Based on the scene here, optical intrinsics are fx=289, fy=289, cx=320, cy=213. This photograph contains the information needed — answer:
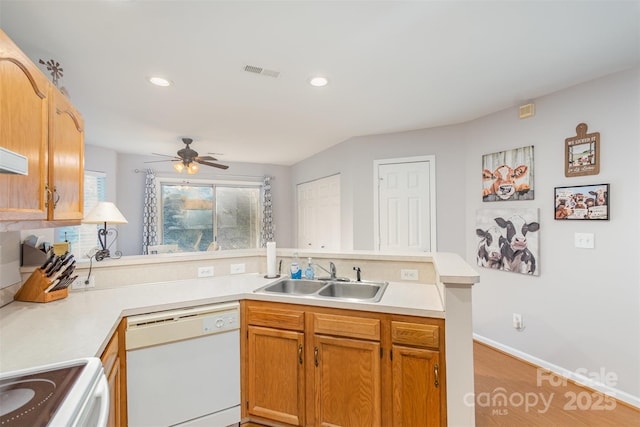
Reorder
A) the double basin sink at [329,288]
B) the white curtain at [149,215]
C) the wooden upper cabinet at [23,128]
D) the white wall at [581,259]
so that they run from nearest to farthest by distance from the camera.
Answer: the wooden upper cabinet at [23,128], the double basin sink at [329,288], the white wall at [581,259], the white curtain at [149,215]

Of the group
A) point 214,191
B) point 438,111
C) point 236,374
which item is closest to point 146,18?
point 236,374

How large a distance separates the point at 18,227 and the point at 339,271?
1.87m

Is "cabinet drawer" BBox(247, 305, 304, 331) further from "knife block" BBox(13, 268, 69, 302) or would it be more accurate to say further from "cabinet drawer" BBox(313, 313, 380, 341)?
"knife block" BBox(13, 268, 69, 302)

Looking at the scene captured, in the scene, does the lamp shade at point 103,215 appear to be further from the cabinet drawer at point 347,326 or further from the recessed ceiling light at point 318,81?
the recessed ceiling light at point 318,81

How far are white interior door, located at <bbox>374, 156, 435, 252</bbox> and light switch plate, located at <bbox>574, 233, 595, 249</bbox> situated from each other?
1.39 meters

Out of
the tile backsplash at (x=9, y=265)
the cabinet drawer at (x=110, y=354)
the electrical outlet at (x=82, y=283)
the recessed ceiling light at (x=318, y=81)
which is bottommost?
the cabinet drawer at (x=110, y=354)

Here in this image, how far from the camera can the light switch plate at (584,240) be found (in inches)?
95.3

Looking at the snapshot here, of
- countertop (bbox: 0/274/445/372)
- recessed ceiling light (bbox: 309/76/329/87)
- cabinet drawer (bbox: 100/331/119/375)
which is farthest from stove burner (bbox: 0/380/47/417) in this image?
recessed ceiling light (bbox: 309/76/329/87)

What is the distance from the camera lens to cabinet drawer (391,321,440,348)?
1.55 m

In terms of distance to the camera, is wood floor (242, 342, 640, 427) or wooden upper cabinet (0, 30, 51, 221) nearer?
wooden upper cabinet (0, 30, 51, 221)

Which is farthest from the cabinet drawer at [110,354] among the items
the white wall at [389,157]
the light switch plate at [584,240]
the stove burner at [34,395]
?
the light switch plate at [584,240]

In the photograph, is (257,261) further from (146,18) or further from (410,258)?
(146,18)

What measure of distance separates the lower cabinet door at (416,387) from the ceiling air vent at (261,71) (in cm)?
211

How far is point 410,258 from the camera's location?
7.18 feet
